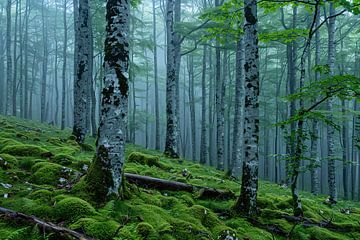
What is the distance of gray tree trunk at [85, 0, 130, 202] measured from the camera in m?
4.84

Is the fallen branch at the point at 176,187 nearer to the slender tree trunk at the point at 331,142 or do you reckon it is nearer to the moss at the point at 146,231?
the moss at the point at 146,231

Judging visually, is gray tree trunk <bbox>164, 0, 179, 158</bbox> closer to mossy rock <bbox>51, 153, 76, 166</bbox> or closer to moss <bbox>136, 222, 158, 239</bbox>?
mossy rock <bbox>51, 153, 76, 166</bbox>

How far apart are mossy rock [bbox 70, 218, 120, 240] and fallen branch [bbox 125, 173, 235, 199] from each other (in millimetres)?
2587

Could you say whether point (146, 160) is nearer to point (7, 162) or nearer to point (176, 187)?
point (176, 187)

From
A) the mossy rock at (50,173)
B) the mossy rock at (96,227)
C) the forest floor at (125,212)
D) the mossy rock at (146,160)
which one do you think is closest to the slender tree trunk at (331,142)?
the forest floor at (125,212)

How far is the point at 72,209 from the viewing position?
4.32 m

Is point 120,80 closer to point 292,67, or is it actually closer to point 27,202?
point 27,202

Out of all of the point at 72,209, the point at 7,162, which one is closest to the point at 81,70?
the point at 7,162

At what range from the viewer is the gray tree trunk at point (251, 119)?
5.82 m

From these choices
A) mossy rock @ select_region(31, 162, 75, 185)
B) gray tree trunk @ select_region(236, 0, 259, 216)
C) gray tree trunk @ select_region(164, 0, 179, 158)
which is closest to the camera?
mossy rock @ select_region(31, 162, 75, 185)

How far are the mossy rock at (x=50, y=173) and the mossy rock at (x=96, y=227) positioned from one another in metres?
2.03

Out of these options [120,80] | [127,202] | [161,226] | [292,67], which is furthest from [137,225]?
[292,67]

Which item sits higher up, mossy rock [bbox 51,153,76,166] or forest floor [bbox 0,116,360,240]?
mossy rock [bbox 51,153,76,166]

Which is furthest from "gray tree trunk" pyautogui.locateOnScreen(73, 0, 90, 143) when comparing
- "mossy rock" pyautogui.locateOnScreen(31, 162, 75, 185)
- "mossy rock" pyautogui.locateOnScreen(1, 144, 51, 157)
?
"mossy rock" pyautogui.locateOnScreen(31, 162, 75, 185)
